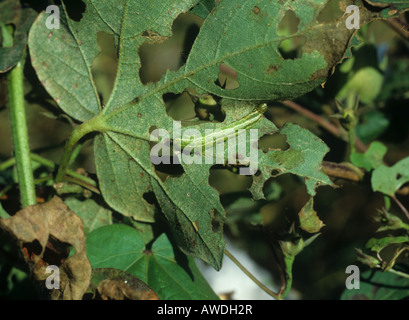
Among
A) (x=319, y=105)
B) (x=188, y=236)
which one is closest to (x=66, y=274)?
(x=188, y=236)

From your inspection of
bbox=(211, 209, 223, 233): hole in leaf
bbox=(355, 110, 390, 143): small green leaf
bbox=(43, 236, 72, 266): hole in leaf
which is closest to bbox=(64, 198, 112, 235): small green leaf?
bbox=(43, 236, 72, 266): hole in leaf

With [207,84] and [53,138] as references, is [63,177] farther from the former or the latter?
[53,138]

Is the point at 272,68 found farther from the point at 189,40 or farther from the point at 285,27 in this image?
the point at 285,27

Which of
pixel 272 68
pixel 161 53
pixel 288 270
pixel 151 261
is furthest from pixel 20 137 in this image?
pixel 161 53

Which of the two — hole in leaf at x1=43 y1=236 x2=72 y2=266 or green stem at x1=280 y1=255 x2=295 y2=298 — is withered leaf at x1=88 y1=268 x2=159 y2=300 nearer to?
hole in leaf at x1=43 y1=236 x2=72 y2=266

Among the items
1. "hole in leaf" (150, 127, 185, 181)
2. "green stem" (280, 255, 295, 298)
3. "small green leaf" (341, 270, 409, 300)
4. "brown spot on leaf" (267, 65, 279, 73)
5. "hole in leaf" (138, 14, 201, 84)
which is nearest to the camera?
"brown spot on leaf" (267, 65, 279, 73)

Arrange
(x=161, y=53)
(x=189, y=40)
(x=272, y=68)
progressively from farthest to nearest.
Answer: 1. (x=161, y=53)
2. (x=189, y=40)
3. (x=272, y=68)
